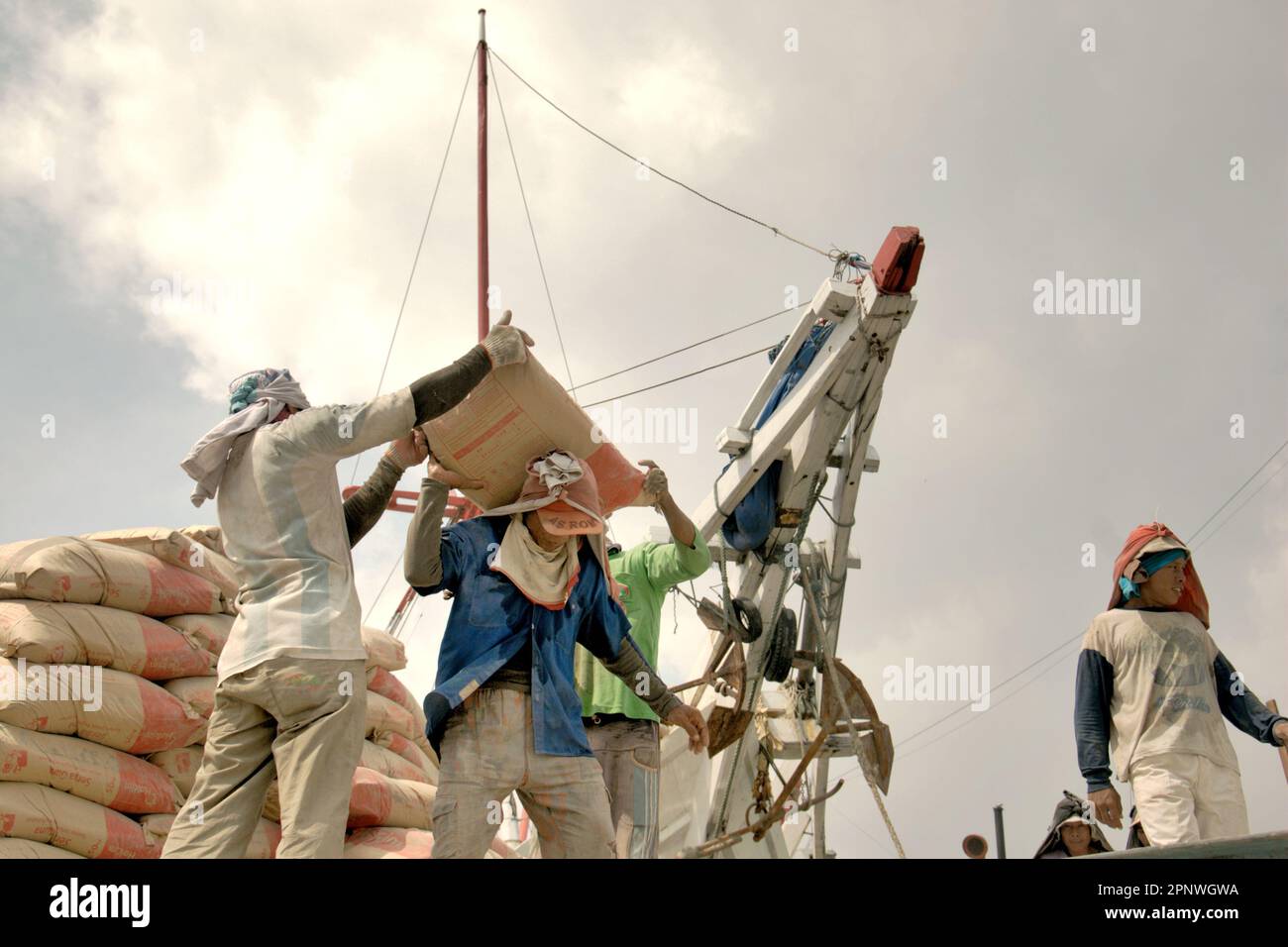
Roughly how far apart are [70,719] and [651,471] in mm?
2317

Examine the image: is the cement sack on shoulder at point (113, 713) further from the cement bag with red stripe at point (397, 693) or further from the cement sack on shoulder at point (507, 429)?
the cement sack on shoulder at point (507, 429)

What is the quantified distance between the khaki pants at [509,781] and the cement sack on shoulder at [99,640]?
1.86 m

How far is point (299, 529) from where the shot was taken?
324 cm

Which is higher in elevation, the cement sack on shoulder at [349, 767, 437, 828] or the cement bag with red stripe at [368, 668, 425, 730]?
the cement bag with red stripe at [368, 668, 425, 730]

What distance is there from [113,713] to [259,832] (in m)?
0.70

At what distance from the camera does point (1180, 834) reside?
12.7ft

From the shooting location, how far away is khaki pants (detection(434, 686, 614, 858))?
10.7 ft

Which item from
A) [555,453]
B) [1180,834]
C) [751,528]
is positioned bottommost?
[1180,834]

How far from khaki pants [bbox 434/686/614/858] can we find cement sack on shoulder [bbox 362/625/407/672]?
8.60ft

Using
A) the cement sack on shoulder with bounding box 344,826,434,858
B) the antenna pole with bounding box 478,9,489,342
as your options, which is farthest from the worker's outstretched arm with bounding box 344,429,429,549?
the antenna pole with bounding box 478,9,489,342

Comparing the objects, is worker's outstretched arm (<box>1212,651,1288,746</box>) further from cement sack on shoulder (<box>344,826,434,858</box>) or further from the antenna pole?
the antenna pole

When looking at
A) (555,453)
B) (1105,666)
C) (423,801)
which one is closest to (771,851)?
(423,801)
